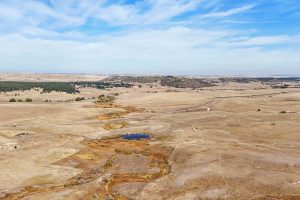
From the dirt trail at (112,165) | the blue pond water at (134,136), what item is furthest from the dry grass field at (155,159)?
the blue pond water at (134,136)

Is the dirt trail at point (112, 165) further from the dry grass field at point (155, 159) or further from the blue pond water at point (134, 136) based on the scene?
the blue pond water at point (134, 136)

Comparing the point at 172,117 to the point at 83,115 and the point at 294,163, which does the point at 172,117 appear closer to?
the point at 83,115

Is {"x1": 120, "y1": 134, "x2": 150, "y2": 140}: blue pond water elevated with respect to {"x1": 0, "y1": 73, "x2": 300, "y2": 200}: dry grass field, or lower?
lower

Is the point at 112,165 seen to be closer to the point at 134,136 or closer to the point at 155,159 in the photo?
the point at 155,159

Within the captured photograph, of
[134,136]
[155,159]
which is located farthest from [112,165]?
[134,136]

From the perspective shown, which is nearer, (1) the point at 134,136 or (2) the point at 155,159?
(2) the point at 155,159

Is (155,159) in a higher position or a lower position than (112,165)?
lower

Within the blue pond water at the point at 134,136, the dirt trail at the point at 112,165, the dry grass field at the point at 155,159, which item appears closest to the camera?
the dry grass field at the point at 155,159

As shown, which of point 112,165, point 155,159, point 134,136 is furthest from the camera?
point 134,136

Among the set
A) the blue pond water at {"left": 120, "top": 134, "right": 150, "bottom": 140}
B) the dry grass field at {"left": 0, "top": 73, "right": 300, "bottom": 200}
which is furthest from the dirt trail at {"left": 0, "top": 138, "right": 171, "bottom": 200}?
the blue pond water at {"left": 120, "top": 134, "right": 150, "bottom": 140}

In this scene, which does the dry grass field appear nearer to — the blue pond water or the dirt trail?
the dirt trail

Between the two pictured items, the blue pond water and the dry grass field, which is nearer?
the dry grass field

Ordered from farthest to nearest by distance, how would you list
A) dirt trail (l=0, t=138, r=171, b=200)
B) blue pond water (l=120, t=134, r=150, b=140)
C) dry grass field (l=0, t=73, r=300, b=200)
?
blue pond water (l=120, t=134, r=150, b=140), dirt trail (l=0, t=138, r=171, b=200), dry grass field (l=0, t=73, r=300, b=200)

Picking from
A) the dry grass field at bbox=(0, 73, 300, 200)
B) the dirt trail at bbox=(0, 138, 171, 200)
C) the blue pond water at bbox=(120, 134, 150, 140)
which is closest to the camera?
the dry grass field at bbox=(0, 73, 300, 200)
